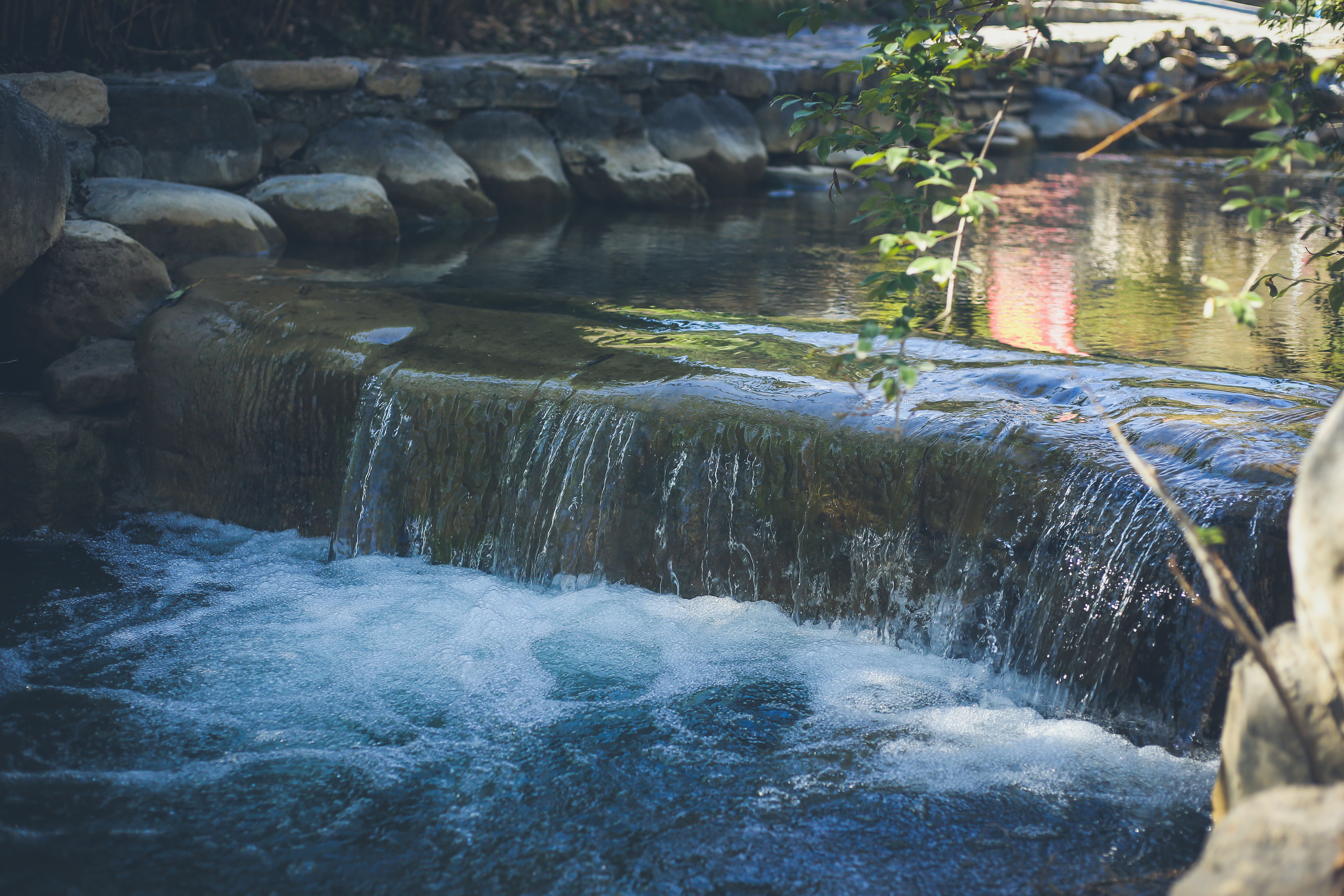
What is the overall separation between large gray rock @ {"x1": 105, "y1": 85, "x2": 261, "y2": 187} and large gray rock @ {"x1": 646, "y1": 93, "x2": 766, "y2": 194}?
3979 millimetres

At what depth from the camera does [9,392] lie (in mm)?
5113

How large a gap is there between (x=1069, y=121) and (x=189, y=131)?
39.6 feet

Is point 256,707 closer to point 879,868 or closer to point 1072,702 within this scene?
point 879,868

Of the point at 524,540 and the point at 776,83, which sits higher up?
the point at 776,83

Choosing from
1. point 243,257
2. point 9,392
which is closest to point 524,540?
point 9,392

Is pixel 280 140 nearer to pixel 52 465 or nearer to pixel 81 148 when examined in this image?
pixel 81 148

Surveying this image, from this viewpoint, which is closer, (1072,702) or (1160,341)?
(1072,702)

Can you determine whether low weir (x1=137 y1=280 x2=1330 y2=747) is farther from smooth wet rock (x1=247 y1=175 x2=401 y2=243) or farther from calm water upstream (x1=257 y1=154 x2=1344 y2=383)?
smooth wet rock (x1=247 y1=175 x2=401 y2=243)

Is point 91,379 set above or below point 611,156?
below

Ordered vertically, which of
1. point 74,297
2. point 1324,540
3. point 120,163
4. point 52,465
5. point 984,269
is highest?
point 120,163

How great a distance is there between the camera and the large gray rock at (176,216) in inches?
242

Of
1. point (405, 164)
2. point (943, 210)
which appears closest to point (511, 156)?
point (405, 164)

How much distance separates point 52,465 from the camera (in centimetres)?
471

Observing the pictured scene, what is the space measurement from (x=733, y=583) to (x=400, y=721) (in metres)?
1.30
